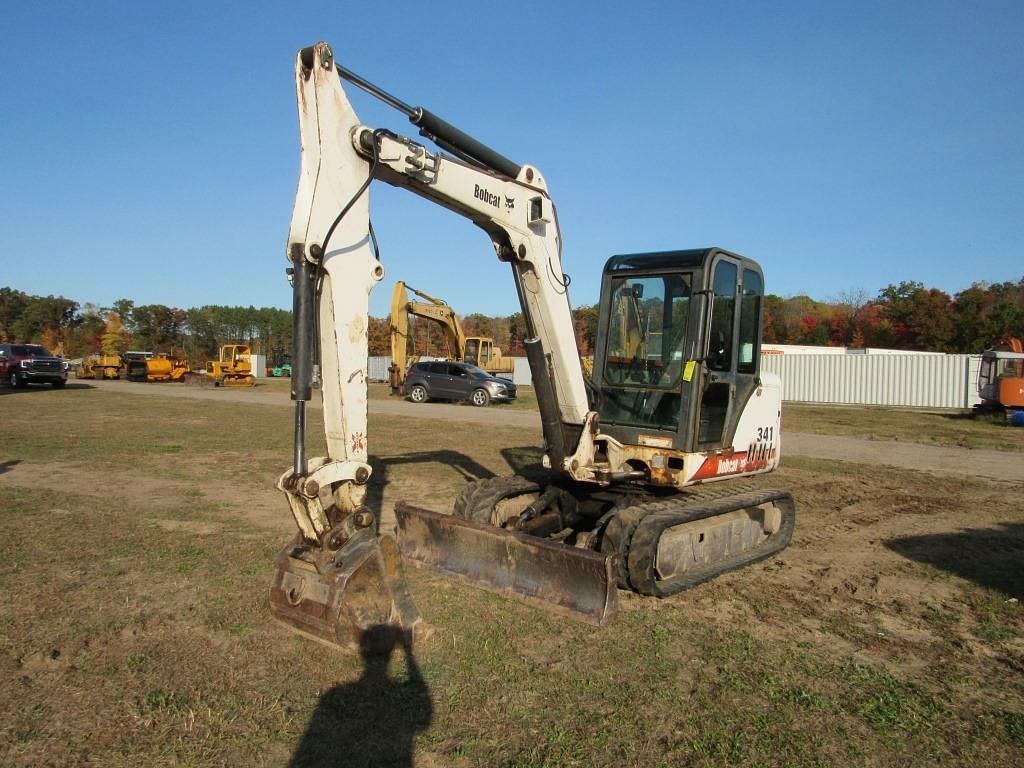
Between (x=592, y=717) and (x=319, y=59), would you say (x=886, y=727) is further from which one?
(x=319, y=59)

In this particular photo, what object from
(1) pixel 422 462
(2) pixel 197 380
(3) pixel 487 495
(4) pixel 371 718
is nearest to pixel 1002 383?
(1) pixel 422 462

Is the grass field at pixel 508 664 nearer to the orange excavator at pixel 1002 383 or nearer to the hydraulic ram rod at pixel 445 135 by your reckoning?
the hydraulic ram rod at pixel 445 135

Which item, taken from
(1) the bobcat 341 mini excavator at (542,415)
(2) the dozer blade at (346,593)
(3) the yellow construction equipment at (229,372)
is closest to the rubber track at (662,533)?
(1) the bobcat 341 mini excavator at (542,415)

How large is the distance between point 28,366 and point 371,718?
118ft

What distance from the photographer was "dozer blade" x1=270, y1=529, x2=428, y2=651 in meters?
4.33

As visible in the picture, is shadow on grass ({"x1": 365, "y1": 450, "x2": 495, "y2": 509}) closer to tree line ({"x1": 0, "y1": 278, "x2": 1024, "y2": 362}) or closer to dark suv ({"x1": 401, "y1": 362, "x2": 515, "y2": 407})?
dark suv ({"x1": 401, "y1": 362, "x2": 515, "y2": 407})

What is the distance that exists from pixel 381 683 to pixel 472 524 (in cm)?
185

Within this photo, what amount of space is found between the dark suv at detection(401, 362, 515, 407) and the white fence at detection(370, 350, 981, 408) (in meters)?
3.69

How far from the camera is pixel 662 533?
5641mm

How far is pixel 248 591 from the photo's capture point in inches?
218

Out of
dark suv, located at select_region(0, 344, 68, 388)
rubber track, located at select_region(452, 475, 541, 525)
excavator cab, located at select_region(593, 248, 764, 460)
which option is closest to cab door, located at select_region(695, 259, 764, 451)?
excavator cab, located at select_region(593, 248, 764, 460)

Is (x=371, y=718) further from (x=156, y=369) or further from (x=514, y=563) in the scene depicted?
(x=156, y=369)

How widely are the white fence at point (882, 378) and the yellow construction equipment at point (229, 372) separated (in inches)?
1084

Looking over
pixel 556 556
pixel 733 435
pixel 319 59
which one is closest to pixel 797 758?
pixel 556 556
